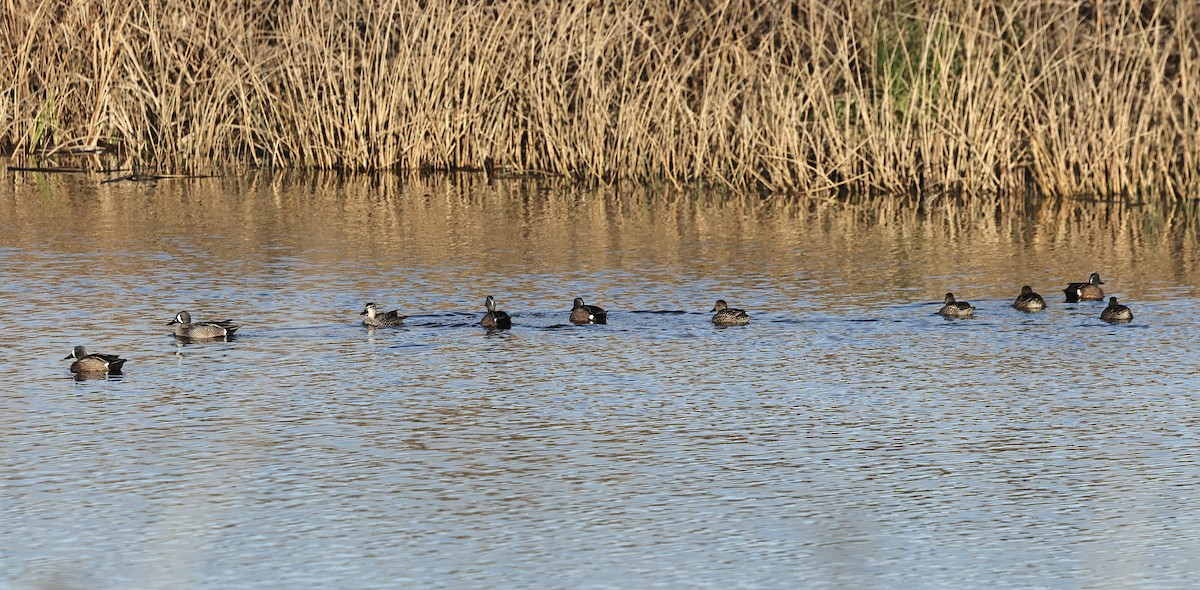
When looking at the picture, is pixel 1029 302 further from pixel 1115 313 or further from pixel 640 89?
pixel 640 89

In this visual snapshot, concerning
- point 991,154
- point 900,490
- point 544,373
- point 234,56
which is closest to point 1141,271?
point 991,154

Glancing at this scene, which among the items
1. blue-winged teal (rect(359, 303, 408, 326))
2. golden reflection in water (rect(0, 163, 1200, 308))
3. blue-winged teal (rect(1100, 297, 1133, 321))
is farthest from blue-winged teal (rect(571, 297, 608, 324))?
blue-winged teal (rect(1100, 297, 1133, 321))

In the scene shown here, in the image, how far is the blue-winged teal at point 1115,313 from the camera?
13.2 metres

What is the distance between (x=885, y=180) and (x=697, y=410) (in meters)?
10.6

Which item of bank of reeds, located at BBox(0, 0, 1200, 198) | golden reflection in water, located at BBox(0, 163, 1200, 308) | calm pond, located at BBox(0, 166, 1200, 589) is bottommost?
calm pond, located at BBox(0, 166, 1200, 589)

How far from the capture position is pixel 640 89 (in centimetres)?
2150

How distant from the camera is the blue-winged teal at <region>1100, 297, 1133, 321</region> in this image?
1323 cm

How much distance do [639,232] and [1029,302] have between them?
16.3ft

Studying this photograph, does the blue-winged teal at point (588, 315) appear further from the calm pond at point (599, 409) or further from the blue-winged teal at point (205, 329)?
the blue-winged teal at point (205, 329)

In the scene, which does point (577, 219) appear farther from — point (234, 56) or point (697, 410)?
point (697, 410)

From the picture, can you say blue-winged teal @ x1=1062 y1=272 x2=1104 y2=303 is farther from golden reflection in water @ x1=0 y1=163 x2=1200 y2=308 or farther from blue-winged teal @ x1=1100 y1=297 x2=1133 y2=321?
blue-winged teal @ x1=1100 y1=297 x2=1133 y2=321

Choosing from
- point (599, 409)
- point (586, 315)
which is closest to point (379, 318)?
point (586, 315)

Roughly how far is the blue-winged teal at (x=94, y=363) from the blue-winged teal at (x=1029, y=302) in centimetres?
592

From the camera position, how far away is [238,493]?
8586 mm
